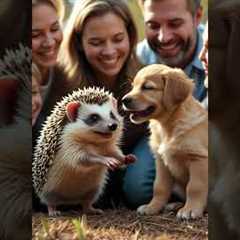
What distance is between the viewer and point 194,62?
3828mm

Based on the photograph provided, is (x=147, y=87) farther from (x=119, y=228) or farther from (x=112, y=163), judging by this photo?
(x=119, y=228)

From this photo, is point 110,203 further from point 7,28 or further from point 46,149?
point 7,28

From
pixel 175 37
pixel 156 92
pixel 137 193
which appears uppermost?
pixel 175 37

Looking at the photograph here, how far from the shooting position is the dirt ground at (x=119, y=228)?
3703mm

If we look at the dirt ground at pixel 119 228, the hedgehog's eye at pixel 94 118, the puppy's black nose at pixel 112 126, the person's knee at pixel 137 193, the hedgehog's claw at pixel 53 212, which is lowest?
the dirt ground at pixel 119 228

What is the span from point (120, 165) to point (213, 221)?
2.20ft

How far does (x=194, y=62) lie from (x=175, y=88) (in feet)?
0.78

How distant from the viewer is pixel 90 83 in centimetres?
382

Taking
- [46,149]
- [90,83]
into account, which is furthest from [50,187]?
[90,83]

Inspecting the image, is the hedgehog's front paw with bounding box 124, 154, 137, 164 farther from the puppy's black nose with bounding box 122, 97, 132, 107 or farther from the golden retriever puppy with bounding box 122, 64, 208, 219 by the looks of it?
the puppy's black nose with bounding box 122, 97, 132, 107

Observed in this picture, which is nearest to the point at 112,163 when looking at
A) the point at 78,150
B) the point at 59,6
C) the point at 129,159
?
the point at 129,159

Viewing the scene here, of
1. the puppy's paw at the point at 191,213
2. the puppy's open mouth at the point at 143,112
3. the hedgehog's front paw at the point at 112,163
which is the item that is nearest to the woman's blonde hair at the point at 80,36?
the puppy's open mouth at the point at 143,112

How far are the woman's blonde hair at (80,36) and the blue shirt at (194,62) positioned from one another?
57 mm

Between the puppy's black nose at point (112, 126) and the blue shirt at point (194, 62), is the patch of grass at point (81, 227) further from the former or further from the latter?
the blue shirt at point (194, 62)
